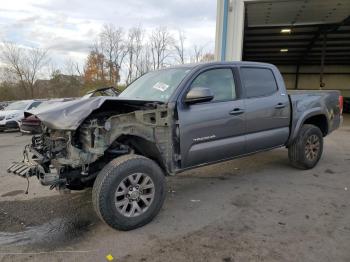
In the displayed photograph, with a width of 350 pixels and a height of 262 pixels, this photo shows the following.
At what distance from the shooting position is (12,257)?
318cm

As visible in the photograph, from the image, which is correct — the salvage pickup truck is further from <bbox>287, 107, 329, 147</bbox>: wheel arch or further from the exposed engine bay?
<bbox>287, 107, 329, 147</bbox>: wheel arch

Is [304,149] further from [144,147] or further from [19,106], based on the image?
[19,106]

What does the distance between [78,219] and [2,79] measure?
38736 mm

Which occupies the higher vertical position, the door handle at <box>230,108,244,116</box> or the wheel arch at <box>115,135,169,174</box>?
the door handle at <box>230,108,244,116</box>

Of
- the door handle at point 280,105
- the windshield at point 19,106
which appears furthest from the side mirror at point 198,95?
the windshield at point 19,106

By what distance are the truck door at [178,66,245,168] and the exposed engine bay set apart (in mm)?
202

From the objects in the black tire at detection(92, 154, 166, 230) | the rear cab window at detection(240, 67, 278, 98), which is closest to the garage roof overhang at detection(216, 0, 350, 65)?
the rear cab window at detection(240, 67, 278, 98)

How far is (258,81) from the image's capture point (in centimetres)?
515

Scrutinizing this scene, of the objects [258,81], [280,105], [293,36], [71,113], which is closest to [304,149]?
[280,105]

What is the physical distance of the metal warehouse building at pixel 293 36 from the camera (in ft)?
37.4

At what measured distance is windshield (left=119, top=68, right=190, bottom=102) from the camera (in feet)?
14.1

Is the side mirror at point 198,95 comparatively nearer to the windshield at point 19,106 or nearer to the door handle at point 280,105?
the door handle at point 280,105

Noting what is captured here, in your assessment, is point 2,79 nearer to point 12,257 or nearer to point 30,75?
point 30,75

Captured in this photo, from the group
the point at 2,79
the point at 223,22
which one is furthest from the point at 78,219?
the point at 2,79
